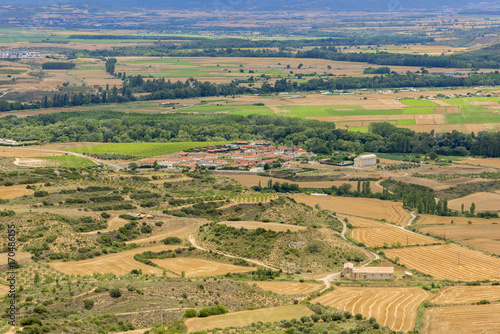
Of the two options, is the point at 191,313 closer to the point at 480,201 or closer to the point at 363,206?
the point at 363,206

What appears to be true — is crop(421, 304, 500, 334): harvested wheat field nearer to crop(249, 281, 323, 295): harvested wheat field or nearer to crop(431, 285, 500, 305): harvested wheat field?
crop(431, 285, 500, 305): harvested wheat field

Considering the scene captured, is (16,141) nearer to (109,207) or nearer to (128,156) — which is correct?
(128,156)

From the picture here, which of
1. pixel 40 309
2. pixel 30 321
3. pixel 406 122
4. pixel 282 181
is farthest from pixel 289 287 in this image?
pixel 406 122

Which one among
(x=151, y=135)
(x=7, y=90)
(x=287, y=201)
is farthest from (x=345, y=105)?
(x=287, y=201)

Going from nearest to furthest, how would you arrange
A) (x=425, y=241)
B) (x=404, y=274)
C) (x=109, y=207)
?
(x=404, y=274) → (x=425, y=241) → (x=109, y=207)

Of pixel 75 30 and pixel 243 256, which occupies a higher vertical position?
pixel 75 30

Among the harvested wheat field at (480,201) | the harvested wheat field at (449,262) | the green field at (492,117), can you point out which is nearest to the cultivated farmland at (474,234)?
the harvested wheat field at (449,262)

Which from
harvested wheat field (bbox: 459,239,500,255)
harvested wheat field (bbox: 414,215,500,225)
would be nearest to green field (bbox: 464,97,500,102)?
harvested wheat field (bbox: 414,215,500,225)
